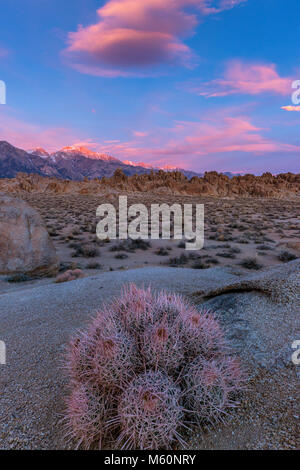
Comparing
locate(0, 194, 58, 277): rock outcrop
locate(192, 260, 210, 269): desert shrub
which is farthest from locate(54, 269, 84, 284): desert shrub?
locate(192, 260, 210, 269): desert shrub

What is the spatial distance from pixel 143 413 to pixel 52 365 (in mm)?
1396

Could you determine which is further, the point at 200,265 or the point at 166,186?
the point at 166,186

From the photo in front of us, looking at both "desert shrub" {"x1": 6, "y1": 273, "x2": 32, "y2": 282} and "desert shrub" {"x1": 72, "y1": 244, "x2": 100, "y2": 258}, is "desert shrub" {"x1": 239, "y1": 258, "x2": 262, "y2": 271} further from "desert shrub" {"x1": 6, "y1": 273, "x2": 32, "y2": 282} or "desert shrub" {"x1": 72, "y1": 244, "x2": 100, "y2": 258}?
"desert shrub" {"x1": 6, "y1": 273, "x2": 32, "y2": 282}

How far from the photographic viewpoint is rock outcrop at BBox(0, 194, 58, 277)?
22.6 feet

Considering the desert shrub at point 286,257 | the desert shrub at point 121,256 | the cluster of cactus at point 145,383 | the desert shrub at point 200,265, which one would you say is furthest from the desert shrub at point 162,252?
the cluster of cactus at point 145,383

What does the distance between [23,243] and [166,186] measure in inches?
2424

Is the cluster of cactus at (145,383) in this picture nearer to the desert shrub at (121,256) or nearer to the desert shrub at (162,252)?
the desert shrub at (121,256)

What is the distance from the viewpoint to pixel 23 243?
7027 millimetres

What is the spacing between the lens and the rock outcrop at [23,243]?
22.6 feet

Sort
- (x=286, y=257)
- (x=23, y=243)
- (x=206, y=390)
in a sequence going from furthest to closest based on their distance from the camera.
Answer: (x=286, y=257) → (x=23, y=243) → (x=206, y=390)

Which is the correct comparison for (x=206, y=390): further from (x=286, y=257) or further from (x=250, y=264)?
(x=286, y=257)
